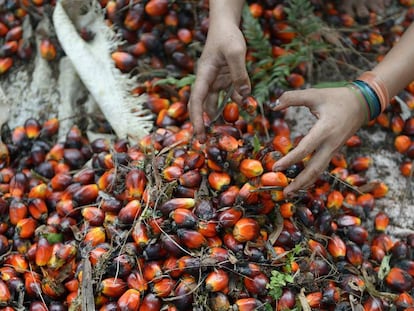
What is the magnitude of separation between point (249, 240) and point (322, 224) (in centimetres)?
43

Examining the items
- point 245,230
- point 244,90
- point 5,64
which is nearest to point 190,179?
point 245,230

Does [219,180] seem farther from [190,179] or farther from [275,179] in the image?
[275,179]

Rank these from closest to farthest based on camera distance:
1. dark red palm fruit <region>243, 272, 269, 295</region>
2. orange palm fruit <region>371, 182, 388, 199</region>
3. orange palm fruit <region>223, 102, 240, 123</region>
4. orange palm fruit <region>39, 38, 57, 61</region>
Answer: dark red palm fruit <region>243, 272, 269, 295</region>, orange palm fruit <region>223, 102, 240, 123</region>, orange palm fruit <region>371, 182, 388, 199</region>, orange palm fruit <region>39, 38, 57, 61</region>

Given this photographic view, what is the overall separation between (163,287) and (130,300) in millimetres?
136

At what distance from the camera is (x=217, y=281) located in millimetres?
2041

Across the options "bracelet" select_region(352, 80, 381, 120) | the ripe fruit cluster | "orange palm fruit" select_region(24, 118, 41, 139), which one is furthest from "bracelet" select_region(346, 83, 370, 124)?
"orange palm fruit" select_region(24, 118, 41, 139)

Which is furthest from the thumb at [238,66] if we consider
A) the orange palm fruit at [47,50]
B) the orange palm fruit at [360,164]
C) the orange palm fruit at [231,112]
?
the orange palm fruit at [47,50]

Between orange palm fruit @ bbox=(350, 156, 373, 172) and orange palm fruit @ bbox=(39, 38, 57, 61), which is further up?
orange palm fruit @ bbox=(39, 38, 57, 61)

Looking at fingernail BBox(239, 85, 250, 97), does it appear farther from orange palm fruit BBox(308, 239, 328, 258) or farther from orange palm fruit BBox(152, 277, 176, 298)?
orange palm fruit BBox(152, 277, 176, 298)

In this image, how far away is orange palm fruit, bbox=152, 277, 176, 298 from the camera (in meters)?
2.08

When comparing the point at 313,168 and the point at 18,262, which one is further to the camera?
the point at 18,262

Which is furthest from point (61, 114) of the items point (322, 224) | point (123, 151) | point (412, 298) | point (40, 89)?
point (412, 298)

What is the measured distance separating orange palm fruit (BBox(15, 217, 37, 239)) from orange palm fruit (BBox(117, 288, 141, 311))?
26.8 inches

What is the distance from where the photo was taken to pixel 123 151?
2.72 m
